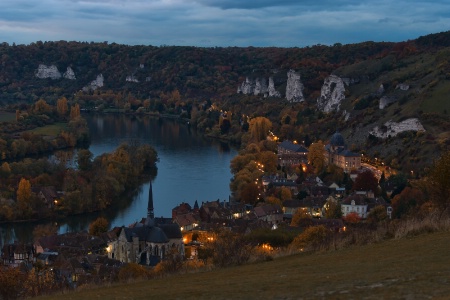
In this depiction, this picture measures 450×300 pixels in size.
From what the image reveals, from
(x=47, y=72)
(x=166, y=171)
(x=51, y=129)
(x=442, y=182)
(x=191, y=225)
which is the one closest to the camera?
(x=442, y=182)

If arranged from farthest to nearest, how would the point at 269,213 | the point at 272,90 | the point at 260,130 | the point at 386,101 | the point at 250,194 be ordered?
1. the point at 272,90
2. the point at 260,130
3. the point at 386,101
4. the point at 250,194
5. the point at 269,213

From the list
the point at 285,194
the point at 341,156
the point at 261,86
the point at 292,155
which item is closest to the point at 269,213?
the point at 285,194

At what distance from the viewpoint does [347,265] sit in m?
8.19

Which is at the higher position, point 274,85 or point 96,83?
point 274,85

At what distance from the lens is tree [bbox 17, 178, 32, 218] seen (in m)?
29.9

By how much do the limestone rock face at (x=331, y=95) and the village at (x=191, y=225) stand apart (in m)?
20.9

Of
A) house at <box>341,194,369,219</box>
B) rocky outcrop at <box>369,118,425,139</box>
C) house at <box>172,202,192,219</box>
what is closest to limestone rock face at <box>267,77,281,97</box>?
rocky outcrop at <box>369,118,425,139</box>

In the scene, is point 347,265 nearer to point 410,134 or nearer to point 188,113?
point 410,134

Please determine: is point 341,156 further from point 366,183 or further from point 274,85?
point 274,85

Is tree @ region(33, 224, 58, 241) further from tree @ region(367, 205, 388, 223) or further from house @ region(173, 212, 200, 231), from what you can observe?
tree @ region(367, 205, 388, 223)

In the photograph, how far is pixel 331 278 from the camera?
7.27m

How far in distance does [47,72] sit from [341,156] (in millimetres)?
88005

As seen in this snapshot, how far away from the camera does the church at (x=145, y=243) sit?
22.3m

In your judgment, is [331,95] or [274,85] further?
[274,85]
